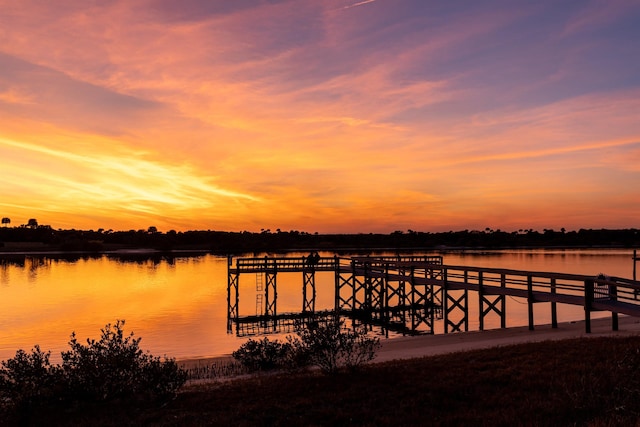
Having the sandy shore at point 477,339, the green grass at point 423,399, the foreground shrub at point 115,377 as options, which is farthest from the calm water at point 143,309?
the green grass at point 423,399

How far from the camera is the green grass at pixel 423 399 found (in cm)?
823

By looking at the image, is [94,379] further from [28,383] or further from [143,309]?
[143,309]

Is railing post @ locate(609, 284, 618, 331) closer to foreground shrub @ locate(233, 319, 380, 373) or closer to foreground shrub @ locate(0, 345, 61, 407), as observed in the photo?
foreground shrub @ locate(233, 319, 380, 373)

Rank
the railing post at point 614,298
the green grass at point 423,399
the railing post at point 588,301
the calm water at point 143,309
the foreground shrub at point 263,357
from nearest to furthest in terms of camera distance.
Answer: the green grass at point 423,399
the foreground shrub at point 263,357
the railing post at point 588,301
the railing post at point 614,298
the calm water at point 143,309

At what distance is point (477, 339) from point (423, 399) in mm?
11149

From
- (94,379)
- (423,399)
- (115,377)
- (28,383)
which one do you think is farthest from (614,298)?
(28,383)

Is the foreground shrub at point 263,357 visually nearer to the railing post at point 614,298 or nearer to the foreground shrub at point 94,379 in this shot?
the foreground shrub at point 94,379

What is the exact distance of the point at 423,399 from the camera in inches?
374

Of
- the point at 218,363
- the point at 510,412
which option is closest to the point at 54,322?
the point at 218,363

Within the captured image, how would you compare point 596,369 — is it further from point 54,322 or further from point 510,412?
point 54,322

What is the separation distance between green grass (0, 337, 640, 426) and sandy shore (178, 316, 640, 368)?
14.4ft

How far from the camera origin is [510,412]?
27.5 feet

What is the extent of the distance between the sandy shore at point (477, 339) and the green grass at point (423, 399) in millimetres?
4403

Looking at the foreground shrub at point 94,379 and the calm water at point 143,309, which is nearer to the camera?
the foreground shrub at point 94,379
